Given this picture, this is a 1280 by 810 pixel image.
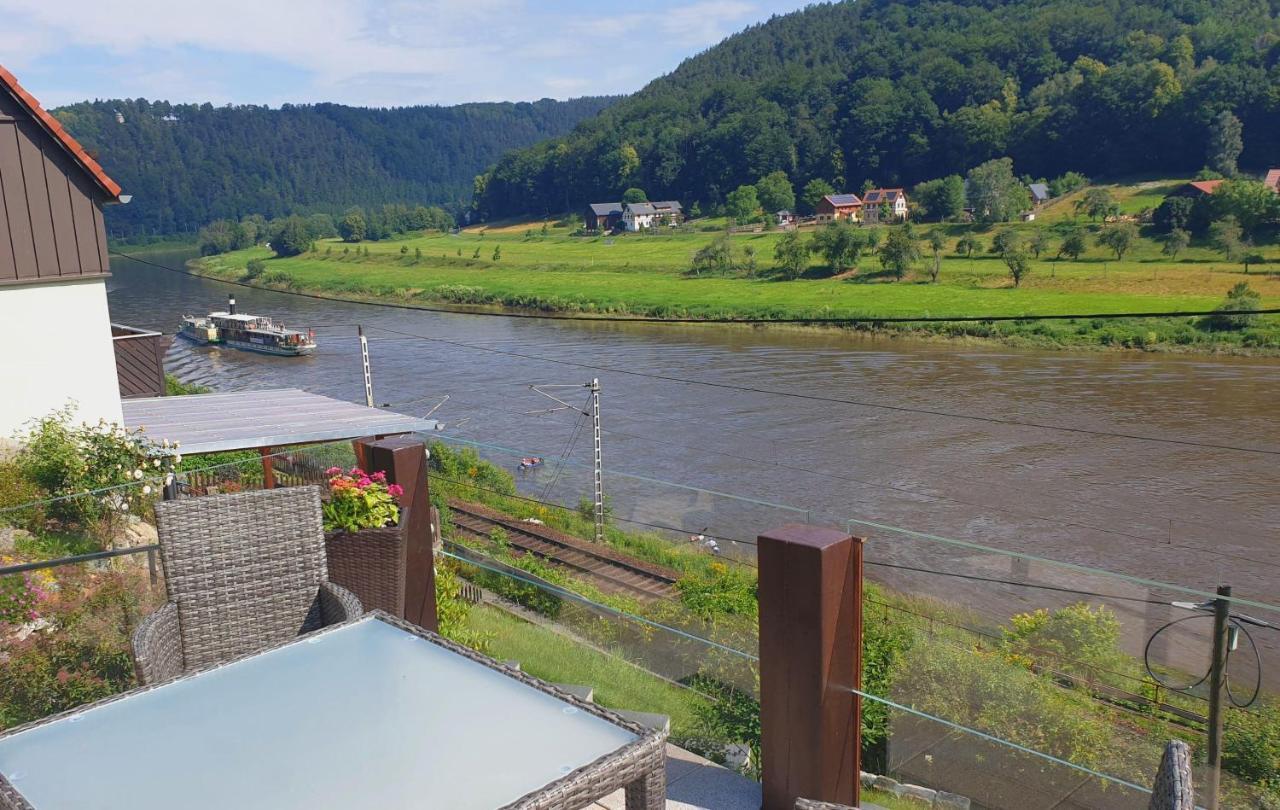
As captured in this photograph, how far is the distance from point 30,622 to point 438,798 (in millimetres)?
2898

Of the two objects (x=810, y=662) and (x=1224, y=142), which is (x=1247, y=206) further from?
(x=810, y=662)

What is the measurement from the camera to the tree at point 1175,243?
45219mm

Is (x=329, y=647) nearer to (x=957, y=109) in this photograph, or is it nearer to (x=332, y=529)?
(x=332, y=529)

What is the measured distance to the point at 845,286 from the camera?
4331cm

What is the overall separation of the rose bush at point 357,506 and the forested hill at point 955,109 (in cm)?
7720

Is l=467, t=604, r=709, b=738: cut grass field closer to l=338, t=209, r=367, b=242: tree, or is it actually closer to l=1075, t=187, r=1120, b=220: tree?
l=1075, t=187, r=1120, b=220: tree

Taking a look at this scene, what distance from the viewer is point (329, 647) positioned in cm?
277

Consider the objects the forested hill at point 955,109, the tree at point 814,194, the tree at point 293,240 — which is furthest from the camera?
the tree at point 814,194

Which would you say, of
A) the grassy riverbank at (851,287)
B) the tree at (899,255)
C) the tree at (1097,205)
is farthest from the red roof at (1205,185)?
the tree at (899,255)

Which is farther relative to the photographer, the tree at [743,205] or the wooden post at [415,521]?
the tree at [743,205]

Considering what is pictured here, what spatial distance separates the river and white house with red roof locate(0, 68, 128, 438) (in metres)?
4.81

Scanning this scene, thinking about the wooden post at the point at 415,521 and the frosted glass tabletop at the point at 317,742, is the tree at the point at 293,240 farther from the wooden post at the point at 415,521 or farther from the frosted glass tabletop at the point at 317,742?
the frosted glass tabletop at the point at 317,742

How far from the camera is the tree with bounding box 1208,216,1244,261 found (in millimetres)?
43188

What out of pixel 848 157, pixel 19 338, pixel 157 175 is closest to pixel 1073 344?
pixel 19 338
